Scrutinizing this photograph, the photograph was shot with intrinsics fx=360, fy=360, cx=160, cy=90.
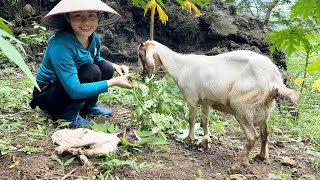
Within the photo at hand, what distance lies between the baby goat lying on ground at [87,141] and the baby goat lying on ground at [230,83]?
29.0 inches

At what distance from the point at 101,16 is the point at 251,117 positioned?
187 cm

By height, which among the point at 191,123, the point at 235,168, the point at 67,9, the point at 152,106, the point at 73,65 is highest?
the point at 67,9

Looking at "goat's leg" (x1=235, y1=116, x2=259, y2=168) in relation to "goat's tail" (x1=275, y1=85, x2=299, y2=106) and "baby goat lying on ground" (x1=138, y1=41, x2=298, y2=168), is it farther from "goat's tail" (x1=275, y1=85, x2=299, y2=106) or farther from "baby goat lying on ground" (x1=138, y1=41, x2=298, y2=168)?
"goat's tail" (x1=275, y1=85, x2=299, y2=106)

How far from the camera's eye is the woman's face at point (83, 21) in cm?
330

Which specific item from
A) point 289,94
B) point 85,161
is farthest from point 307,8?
point 85,161

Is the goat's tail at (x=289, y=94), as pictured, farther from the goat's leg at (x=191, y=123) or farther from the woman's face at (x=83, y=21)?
the woman's face at (x=83, y=21)

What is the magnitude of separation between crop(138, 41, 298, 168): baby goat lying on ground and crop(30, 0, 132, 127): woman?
439 mm

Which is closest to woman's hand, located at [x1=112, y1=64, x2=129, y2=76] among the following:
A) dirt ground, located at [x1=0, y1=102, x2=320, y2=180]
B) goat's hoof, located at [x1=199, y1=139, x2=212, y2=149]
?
dirt ground, located at [x1=0, y1=102, x2=320, y2=180]

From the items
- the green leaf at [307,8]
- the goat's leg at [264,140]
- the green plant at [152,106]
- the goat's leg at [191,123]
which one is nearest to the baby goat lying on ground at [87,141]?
the green plant at [152,106]

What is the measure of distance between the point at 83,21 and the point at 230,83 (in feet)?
4.76

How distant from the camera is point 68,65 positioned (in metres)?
3.26

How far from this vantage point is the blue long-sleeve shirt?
10.6 feet

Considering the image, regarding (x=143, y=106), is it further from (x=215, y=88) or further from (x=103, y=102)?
(x=103, y=102)

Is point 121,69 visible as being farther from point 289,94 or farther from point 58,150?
point 289,94
